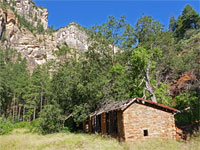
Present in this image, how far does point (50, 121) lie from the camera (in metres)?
23.1

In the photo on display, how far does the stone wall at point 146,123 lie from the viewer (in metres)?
12.7

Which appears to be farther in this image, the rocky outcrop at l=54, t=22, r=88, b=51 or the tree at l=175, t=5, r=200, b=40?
the rocky outcrop at l=54, t=22, r=88, b=51

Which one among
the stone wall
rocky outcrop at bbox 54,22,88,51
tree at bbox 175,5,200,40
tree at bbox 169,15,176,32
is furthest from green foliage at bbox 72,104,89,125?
rocky outcrop at bbox 54,22,88,51

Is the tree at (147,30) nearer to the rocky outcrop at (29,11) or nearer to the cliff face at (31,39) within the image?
the cliff face at (31,39)

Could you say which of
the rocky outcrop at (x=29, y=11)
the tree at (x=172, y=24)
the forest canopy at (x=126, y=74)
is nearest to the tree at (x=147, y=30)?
the forest canopy at (x=126, y=74)

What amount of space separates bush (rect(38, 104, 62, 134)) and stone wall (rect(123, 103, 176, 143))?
13093mm

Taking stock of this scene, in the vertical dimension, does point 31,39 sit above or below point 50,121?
above

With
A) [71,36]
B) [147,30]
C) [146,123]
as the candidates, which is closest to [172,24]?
[147,30]

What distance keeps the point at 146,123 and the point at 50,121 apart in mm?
14433

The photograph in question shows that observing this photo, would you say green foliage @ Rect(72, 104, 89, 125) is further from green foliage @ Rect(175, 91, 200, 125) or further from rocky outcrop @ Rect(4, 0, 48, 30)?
rocky outcrop @ Rect(4, 0, 48, 30)

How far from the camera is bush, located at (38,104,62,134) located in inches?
899

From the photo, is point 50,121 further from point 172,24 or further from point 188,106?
point 172,24

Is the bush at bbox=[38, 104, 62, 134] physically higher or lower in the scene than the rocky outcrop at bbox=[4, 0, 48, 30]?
lower

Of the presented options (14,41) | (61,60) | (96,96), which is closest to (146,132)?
(96,96)
